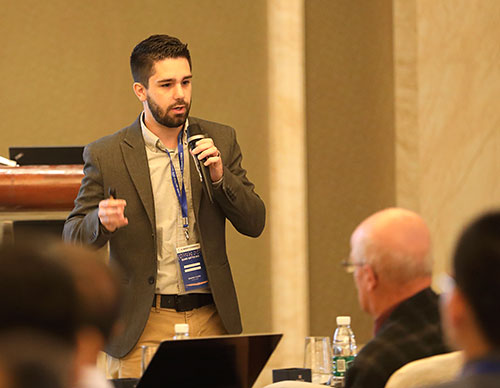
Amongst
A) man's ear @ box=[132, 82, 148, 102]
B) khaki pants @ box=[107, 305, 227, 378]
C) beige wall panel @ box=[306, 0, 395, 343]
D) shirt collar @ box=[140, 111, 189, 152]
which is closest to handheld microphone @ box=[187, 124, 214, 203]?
shirt collar @ box=[140, 111, 189, 152]

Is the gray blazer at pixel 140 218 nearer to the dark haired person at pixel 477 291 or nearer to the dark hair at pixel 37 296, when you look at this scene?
the dark haired person at pixel 477 291

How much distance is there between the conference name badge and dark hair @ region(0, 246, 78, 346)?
81.6 inches

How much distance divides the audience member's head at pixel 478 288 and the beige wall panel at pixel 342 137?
13.1 feet

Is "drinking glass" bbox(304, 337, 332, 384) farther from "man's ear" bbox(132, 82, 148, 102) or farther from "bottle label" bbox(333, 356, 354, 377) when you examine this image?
"man's ear" bbox(132, 82, 148, 102)

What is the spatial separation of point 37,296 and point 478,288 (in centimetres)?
58

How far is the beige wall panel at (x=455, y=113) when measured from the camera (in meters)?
4.30

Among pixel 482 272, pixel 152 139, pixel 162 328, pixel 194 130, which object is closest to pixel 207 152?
pixel 194 130

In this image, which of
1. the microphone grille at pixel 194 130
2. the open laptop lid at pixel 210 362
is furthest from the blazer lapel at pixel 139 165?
the open laptop lid at pixel 210 362

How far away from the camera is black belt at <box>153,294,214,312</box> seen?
2.99 m

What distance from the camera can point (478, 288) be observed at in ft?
3.59

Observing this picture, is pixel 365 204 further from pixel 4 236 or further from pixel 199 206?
pixel 4 236

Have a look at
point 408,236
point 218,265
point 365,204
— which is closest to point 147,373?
point 408,236

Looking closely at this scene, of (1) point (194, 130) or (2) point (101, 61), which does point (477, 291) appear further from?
(2) point (101, 61)

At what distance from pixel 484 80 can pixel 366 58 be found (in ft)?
3.27
